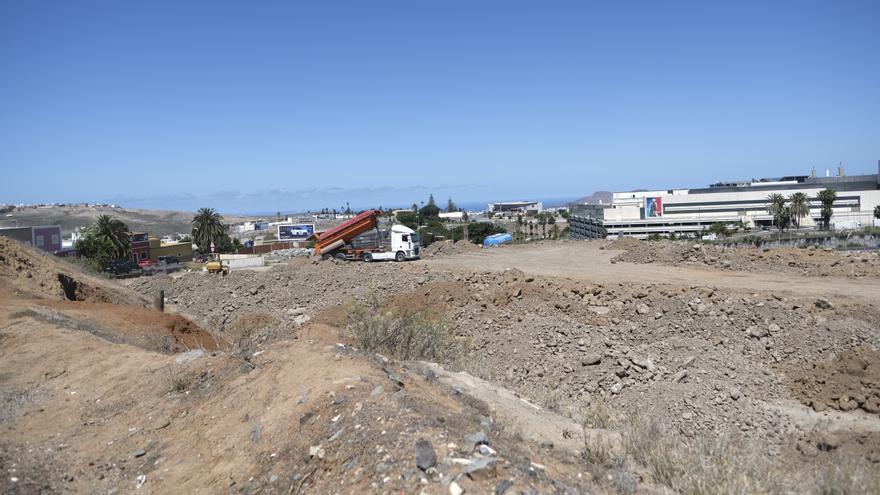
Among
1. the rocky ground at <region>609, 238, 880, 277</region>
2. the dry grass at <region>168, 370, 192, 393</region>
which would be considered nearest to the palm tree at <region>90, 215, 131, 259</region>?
the rocky ground at <region>609, 238, 880, 277</region>

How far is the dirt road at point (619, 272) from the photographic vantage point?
64.6 ft

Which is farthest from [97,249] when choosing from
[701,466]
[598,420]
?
[701,466]

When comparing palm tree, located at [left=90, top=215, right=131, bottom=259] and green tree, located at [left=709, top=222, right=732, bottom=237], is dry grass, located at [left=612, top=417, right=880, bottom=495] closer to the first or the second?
palm tree, located at [left=90, top=215, right=131, bottom=259]

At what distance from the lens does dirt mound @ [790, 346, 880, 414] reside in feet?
41.9

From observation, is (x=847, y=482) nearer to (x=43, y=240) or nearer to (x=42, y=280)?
(x=42, y=280)

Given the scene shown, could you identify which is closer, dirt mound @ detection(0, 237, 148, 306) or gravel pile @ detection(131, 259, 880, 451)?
gravel pile @ detection(131, 259, 880, 451)

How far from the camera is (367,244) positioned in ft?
110

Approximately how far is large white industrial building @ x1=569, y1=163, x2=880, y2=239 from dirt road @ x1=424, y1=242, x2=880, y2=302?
45.6 meters

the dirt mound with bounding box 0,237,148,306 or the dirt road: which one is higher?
the dirt mound with bounding box 0,237,148,306

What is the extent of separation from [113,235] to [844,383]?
172 ft

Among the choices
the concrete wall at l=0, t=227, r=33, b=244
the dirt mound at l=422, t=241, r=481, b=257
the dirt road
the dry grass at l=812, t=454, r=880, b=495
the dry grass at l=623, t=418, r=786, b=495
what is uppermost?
the concrete wall at l=0, t=227, r=33, b=244

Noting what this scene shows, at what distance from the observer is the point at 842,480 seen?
4617mm

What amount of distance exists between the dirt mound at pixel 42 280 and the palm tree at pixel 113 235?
31.3 meters

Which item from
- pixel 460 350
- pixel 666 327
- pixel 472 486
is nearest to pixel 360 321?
pixel 460 350
